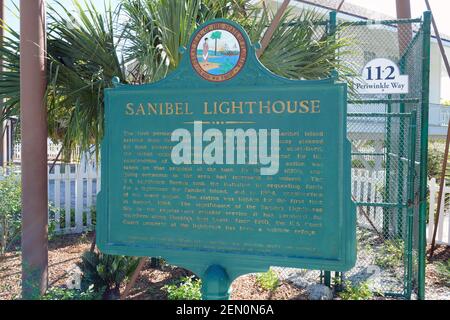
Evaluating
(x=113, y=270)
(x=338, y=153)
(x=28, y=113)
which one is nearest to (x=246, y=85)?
(x=338, y=153)

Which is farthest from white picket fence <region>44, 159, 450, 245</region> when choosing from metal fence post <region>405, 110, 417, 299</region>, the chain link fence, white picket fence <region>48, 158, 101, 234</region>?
metal fence post <region>405, 110, 417, 299</region>

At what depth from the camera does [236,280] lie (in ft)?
17.0

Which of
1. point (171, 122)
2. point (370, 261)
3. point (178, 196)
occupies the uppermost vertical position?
point (171, 122)

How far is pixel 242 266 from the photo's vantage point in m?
2.88

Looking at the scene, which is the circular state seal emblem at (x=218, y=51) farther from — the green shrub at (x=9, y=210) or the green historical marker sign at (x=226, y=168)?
the green shrub at (x=9, y=210)

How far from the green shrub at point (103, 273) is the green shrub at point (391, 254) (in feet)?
10.9

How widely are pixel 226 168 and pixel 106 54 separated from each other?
2.50 m

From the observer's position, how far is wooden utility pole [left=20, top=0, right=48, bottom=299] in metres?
4.26

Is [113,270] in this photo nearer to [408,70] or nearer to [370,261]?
[370,261]

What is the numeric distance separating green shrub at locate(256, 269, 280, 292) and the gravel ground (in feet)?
0.13

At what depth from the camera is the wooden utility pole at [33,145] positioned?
426 cm

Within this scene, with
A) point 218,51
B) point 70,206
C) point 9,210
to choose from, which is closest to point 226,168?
point 218,51

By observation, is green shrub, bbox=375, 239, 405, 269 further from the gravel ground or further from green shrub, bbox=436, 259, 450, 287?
green shrub, bbox=436, 259, 450, 287

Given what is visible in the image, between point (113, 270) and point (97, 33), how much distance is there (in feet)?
7.84
